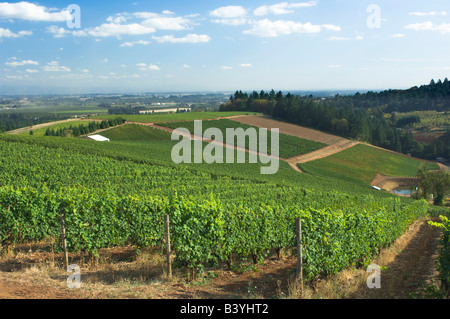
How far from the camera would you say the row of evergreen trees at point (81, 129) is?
64.8m

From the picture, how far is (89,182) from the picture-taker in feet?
74.0

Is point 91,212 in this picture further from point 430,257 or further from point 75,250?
point 430,257

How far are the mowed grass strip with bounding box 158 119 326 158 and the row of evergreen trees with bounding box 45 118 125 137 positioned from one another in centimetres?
1128

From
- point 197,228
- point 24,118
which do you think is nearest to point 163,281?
point 197,228

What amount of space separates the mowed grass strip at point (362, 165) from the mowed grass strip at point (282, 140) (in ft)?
17.3

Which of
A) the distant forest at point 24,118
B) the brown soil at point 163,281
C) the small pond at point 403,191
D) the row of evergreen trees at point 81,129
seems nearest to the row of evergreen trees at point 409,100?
the small pond at point 403,191

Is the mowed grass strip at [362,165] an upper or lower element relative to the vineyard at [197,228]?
lower

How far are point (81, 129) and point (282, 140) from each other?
143 ft

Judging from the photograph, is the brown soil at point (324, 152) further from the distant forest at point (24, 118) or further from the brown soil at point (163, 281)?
the distant forest at point (24, 118)

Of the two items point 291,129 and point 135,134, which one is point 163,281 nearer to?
point 135,134

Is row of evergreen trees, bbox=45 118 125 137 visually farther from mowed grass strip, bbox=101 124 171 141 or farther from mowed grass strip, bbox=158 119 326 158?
mowed grass strip, bbox=158 119 326 158

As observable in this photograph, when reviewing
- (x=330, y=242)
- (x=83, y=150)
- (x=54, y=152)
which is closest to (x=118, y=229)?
(x=330, y=242)

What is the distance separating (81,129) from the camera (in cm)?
6781
